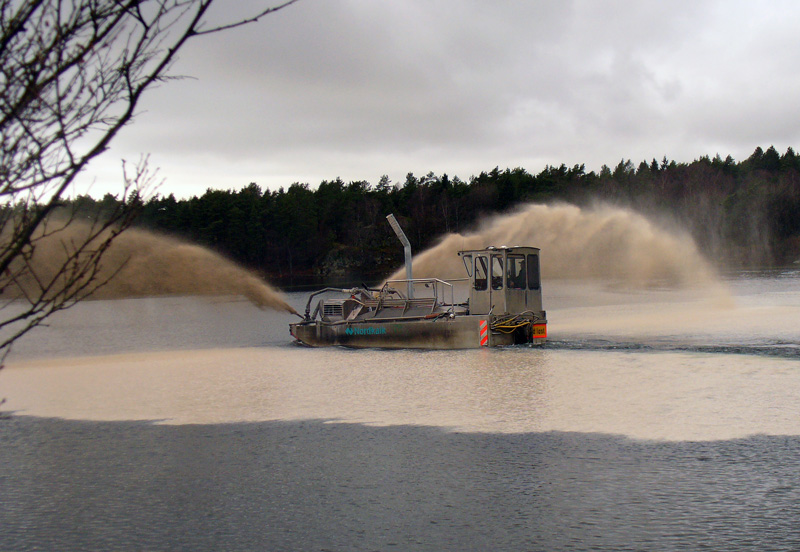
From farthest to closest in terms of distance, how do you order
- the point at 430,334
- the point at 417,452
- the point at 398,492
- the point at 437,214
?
1. the point at 437,214
2. the point at 430,334
3. the point at 417,452
4. the point at 398,492

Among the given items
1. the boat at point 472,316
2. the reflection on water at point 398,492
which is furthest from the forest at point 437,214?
the reflection on water at point 398,492

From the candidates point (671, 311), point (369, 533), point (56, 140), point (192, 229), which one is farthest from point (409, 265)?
point (192, 229)

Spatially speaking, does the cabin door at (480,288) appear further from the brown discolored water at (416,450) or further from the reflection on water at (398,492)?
the reflection on water at (398,492)

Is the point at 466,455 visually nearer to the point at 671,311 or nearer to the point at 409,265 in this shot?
the point at 409,265

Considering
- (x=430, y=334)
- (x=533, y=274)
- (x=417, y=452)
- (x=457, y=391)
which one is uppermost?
(x=533, y=274)

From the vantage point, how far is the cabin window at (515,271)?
1035 inches

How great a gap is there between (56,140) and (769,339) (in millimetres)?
25015

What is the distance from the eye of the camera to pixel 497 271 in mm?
26391

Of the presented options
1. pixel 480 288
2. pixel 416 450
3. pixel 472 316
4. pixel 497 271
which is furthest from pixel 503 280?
pixel 416 450

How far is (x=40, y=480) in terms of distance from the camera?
11188mm

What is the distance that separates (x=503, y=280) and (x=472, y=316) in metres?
1.65

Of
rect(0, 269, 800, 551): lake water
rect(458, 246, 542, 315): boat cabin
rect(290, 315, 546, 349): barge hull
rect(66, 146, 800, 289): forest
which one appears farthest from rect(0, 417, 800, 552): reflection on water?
rect(66, 146, 800, 289): forest

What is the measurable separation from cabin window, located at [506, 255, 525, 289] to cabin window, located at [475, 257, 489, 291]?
74cm

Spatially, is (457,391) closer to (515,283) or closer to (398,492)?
(398,492)
